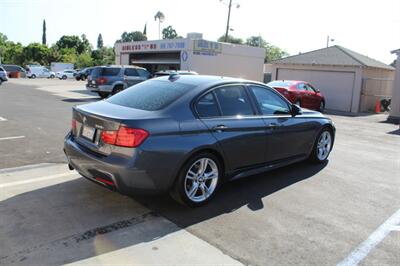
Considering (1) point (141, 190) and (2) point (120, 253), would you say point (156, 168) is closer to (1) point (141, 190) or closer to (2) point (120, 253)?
(1) point (141, 190)

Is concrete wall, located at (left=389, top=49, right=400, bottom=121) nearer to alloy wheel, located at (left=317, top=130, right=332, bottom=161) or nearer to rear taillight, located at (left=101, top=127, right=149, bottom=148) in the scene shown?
alloy wheel, located at (left=317, top=130, right=332, bottom=161)

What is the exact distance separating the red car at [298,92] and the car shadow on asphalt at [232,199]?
11002 mm

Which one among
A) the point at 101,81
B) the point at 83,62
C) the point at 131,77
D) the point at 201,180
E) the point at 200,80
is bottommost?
the point at 201,180

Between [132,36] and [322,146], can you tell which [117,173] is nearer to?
[322,146]

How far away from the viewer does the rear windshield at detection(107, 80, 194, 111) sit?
4.61 meters

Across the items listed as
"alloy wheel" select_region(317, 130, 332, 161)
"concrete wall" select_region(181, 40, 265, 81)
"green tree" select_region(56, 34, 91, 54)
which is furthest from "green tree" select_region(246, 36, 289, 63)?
"alloy wheel" select_region(317, 130, 332, 161)

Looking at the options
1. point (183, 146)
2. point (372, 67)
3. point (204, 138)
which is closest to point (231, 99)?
point (204, 138)

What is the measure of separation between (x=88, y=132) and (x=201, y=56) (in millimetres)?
25151

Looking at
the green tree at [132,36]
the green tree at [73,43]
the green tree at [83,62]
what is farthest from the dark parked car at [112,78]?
the green tree at [132,36]

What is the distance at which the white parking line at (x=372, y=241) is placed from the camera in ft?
11.9

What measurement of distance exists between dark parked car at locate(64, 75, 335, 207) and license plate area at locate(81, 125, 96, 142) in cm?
1

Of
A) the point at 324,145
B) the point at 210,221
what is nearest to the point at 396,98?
the point at 324,145

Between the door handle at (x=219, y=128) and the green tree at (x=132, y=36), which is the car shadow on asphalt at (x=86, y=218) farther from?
the green tree at (x=132, y=36)

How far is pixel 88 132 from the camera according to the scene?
452 centimetres
